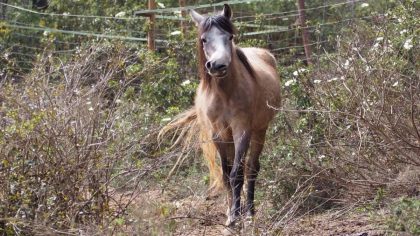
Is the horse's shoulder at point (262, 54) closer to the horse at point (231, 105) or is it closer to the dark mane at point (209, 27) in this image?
the horse at point (231, 105)

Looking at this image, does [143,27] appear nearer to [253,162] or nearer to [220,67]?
[253,162]

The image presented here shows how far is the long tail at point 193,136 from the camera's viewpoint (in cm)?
856

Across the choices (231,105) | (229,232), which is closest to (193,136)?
(231,105)

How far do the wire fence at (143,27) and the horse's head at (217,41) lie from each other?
4409 mm

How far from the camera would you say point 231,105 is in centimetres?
789

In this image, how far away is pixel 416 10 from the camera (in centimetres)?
839

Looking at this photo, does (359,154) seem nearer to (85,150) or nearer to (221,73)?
(221,73)

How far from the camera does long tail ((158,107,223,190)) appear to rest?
8.56 metres

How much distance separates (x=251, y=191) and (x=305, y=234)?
1.48 meters

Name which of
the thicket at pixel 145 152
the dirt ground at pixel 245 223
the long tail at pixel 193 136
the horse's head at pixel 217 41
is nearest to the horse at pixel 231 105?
the horse's head at pixel 217 41

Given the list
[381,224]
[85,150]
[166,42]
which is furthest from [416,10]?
[166,42]

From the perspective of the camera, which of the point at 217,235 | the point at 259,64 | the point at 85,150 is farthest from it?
the point at 259,64

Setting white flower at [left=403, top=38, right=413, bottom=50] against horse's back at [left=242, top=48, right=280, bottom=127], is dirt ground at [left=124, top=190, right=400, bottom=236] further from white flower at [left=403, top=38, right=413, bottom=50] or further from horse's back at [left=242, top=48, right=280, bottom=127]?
white flower at [left=403, top=38, right=413, bottom=50]

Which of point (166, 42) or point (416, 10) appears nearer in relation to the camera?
point (416, 10)
